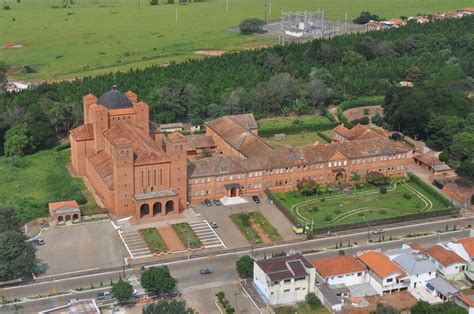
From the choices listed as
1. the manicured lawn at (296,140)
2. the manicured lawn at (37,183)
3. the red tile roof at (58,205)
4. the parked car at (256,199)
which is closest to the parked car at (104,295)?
the red tile roof at (58,205)

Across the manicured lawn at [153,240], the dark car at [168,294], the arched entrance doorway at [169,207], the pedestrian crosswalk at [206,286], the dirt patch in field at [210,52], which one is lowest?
the pedestrian crosswalk at [206,286]

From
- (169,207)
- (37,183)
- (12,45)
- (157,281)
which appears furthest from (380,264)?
(12,45)

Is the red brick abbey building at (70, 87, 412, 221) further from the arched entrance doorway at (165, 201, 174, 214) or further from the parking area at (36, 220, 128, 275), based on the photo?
the parking area at (36, 220, 128, 275)

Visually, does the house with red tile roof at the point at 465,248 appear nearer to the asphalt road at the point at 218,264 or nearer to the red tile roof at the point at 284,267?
the asphalt road at the point at 218,264

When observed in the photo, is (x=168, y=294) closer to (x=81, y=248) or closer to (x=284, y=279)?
(x=284, y=279)

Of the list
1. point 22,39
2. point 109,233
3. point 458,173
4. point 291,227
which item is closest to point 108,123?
point 109,233

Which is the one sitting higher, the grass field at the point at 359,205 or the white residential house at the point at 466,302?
the grass field at the point at 359,205

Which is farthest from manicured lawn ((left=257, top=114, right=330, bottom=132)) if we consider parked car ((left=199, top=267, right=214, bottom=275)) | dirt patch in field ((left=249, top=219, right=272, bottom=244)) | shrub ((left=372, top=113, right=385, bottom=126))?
parked car ((left=199, top=267, right=214, bottom=275))

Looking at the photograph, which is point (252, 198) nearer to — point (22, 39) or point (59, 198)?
point (59, 198)
